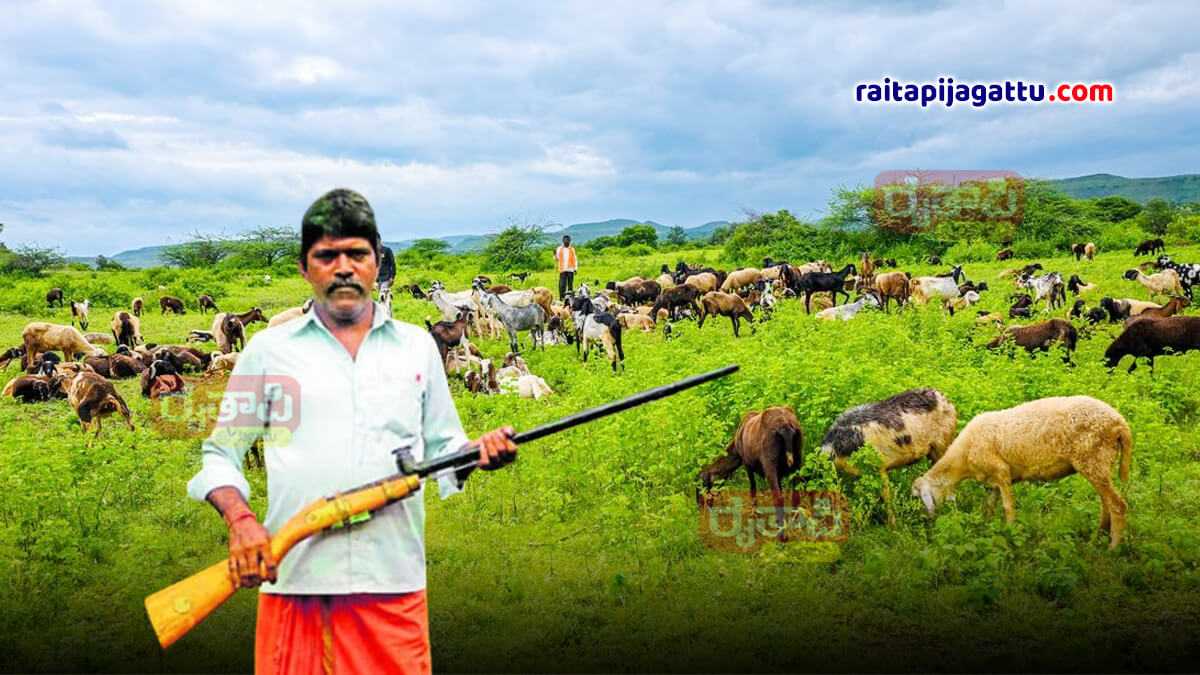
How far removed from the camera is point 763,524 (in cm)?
765

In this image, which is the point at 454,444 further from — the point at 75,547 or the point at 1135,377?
the point at 1135,377

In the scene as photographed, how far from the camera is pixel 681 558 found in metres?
7.46

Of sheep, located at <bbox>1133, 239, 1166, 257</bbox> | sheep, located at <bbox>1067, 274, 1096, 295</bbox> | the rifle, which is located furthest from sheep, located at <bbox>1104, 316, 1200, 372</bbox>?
sheep, located at <bbox>1133, 239, 1166, 257</bbox>

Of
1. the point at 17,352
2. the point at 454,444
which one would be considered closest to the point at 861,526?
the point at 454,444

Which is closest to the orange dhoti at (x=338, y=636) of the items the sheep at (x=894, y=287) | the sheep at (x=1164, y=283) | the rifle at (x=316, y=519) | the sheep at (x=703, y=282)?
the rifle at (x=316, y=519)

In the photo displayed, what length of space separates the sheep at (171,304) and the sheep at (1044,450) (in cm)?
1909

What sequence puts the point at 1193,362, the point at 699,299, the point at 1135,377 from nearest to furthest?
the point at 1135,377 → the point at 1193,362 → the point at 699,299

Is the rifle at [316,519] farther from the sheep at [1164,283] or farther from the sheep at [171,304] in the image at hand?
the sheep at [171,304]

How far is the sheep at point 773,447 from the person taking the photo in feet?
24.9

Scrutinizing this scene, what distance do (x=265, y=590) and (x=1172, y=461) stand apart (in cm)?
870

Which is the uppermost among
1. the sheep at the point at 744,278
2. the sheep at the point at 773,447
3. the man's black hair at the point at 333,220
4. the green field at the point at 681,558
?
the man's black hair at the point at 333,220

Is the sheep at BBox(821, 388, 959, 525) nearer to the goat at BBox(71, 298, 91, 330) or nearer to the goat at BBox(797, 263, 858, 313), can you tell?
the goat at BBox(797, 263, 858, 313)

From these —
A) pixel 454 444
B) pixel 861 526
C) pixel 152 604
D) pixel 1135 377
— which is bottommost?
pixel 861 526

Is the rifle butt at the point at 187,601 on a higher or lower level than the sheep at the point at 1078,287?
higher
